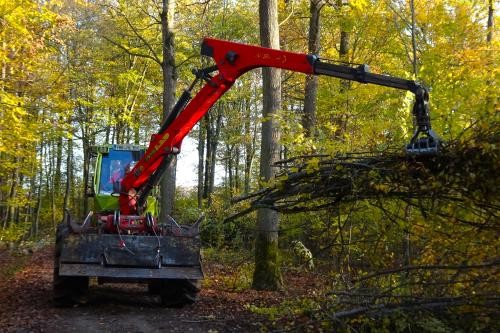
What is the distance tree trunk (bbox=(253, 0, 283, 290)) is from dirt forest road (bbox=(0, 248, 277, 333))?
0.44m

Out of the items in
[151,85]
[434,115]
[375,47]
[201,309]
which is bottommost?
[201,309]

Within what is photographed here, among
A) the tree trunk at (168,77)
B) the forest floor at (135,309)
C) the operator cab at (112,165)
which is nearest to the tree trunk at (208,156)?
the tree trunk at (168,77)

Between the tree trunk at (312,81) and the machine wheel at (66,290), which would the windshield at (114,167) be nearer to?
the machine wheel at (66,290)

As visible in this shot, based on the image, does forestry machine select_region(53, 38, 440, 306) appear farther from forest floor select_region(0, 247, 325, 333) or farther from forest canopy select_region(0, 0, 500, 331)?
forest canopy select_region(0, 0, 500, 331)

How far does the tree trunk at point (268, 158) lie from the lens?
31.9 ft

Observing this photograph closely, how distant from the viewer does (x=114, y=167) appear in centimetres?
1095

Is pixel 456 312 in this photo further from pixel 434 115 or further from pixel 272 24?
pixel 272 24

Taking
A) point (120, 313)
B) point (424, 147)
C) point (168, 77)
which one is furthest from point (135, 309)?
point (168, 77)

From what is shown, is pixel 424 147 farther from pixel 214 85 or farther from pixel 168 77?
pixel 168 77

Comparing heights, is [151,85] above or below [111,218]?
above

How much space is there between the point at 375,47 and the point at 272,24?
6265 millimetres

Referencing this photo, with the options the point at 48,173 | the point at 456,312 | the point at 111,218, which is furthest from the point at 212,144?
the point at 456,312

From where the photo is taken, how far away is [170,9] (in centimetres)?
1523

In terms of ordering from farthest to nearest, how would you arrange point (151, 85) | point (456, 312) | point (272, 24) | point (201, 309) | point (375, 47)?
point (151, 85), point (375, 47), point (272, 24), point (201, 309), point (456, 312)
